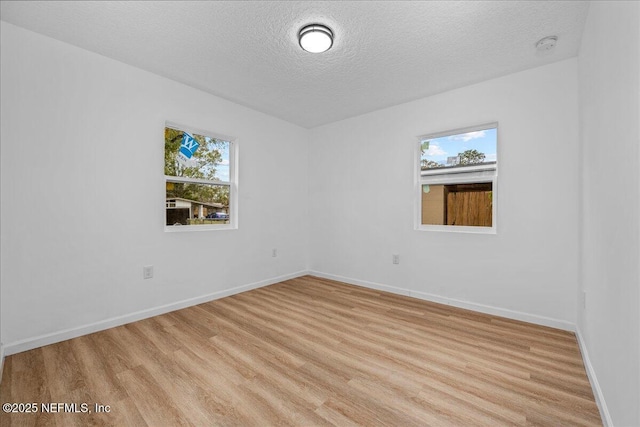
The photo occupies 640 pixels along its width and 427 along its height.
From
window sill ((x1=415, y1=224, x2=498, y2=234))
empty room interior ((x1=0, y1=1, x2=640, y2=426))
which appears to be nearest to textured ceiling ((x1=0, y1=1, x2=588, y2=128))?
empty room interior ((x1=0, y1=1, x2=640, y2=426))

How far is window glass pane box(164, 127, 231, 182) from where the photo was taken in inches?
126

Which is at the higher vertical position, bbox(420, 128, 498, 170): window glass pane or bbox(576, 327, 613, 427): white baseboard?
bbox(420, 128, 498, 170): window glass pane

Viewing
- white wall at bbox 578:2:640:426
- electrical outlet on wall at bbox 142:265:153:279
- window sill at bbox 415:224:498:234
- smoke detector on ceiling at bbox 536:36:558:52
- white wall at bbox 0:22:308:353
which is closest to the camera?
white wall at bbox 578:2:640:426

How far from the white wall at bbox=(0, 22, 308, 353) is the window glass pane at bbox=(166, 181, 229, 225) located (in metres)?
0.17

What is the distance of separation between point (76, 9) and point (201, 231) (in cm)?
226

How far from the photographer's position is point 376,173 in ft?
13.2

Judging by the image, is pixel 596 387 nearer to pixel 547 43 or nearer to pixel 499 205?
pixel 499 205

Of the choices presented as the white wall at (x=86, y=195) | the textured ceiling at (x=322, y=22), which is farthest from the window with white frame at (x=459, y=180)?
the white wall at (x=86, y=195)

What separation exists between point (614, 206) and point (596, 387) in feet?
3.78

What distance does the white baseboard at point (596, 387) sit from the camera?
1.42 m

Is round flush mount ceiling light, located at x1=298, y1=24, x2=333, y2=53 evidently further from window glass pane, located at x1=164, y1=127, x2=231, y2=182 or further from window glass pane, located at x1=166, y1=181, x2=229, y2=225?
window glass pane, located at x1=166, y1=181, x2=229, y2=225

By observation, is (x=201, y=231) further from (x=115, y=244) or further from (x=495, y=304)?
(x=495, y=304)

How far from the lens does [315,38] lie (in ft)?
7.35

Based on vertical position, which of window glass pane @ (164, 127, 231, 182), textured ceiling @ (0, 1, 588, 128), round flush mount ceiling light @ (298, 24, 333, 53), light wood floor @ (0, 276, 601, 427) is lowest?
light wood floor @ (0, 276, 601, 427)
